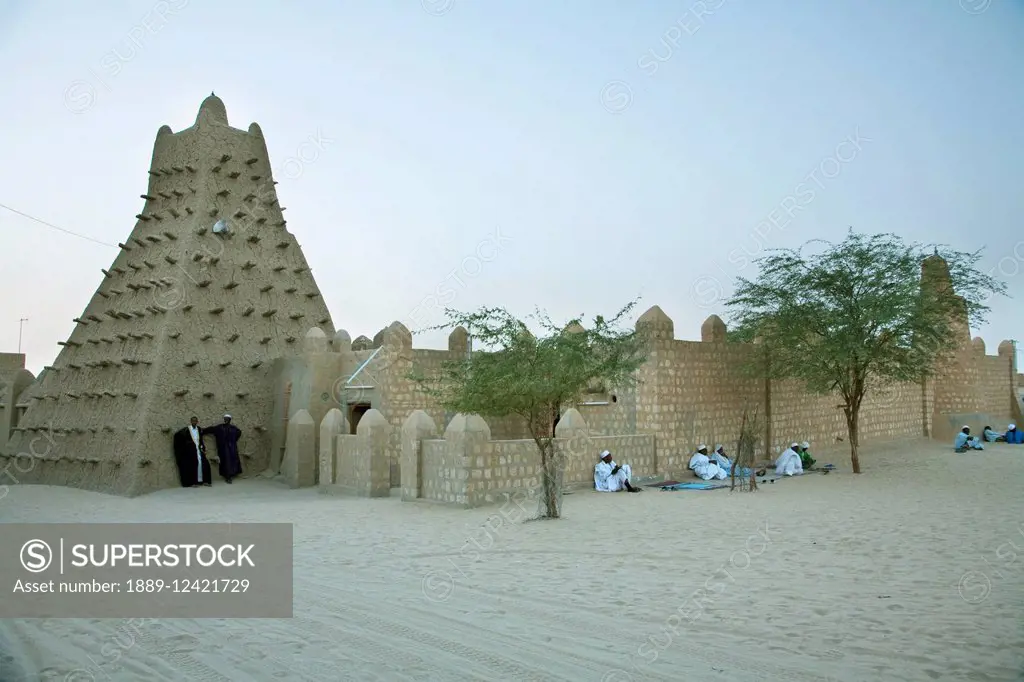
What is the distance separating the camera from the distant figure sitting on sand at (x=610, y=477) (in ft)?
51.5

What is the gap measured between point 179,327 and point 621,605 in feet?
49.4

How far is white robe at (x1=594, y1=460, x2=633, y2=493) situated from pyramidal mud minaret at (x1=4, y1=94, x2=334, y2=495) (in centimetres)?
857

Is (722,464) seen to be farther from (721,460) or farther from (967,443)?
(967,443)

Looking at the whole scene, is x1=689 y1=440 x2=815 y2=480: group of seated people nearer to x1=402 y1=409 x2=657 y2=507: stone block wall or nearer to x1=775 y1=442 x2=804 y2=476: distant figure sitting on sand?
x1=775 y1=442 x2=804 y2=476: distant figure sitting on sand

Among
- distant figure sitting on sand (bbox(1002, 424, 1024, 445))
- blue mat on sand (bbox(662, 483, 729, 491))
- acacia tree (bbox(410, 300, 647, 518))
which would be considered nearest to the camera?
acacia tree (bbox(410, 300, 647, 518))

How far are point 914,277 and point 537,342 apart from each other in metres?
10.6

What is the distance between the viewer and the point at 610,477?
51.9 ft

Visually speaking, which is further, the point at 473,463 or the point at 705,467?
the point at 705,467

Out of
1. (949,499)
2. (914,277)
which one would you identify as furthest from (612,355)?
(914,277)

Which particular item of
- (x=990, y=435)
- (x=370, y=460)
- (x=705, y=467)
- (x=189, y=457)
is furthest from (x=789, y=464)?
(x=189, y=457)

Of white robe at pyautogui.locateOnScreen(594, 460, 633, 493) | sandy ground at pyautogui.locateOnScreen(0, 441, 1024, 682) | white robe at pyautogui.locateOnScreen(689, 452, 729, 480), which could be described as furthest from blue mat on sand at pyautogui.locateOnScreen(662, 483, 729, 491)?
sandy ground at pyautogui.locateOnScreen(0, 441, 1024, 682)

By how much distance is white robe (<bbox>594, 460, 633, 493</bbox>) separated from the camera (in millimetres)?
15703

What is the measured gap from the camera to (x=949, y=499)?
13336 millimetres

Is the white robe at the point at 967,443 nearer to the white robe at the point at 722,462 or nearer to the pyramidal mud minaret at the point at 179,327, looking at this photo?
the white robe at the point at 722,462
